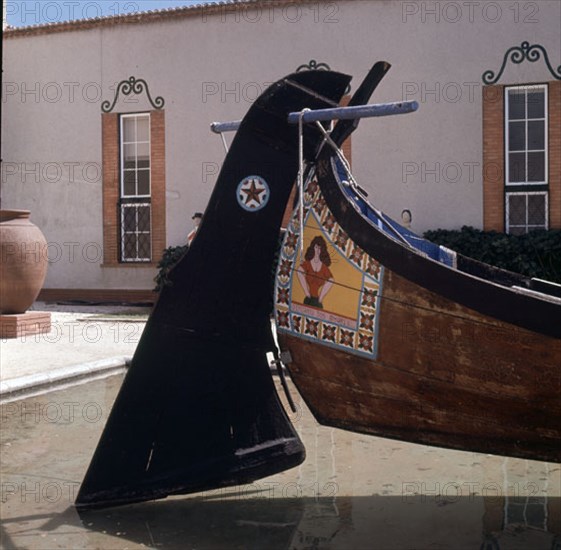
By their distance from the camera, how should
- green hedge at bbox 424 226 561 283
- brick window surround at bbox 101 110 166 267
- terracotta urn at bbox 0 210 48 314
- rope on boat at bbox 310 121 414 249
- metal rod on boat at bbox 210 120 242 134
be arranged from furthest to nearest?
brick window surround at bbox 101 110 166 267 < green hedge at bbox 424 226 561 283 < terracotta urn at bbox 0 210 48 314 < metal rod on boat at bbox 210 120 242 134 < rope on boat at bbox 310 121 414 249

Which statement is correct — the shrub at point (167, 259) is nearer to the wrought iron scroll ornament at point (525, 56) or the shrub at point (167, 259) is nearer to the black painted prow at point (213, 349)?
the wrought iron scroll ornament at point (525, 56)

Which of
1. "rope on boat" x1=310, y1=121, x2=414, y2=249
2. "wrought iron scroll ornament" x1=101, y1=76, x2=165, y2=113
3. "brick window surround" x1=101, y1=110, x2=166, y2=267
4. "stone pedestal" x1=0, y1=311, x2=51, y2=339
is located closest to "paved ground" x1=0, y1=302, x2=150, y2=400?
"stone pedestal" x1=0, y1=311, x2=51, y2=339

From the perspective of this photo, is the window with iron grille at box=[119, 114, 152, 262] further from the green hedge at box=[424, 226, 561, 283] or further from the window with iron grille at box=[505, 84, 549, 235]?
the window with iron grille at box=[505, 84, 549, 235]

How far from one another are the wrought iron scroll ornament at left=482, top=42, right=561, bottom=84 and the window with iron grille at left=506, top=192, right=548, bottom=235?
199cm

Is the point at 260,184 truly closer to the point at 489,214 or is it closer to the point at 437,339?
the point at 437,339

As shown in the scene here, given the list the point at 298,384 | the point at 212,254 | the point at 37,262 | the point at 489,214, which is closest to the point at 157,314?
the point at 212,254

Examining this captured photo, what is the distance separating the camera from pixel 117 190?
16672 millimetres

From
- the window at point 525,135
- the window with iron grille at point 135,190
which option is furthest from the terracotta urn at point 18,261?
the window at point 525,135

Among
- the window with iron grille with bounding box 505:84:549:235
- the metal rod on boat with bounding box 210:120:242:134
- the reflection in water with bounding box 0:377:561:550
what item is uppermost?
the window with iron grille with bounding box 505:84:549:235

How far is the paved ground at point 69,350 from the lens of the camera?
26.0 ft

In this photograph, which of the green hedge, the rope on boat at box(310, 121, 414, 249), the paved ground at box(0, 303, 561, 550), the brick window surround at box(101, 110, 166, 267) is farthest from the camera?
the brick window surround at box(101, 110, 166, 267)

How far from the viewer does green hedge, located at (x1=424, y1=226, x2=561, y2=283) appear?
42.0 feet

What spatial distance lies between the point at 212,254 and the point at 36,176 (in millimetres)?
13954

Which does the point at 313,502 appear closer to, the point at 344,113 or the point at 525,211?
the point at 344,113
